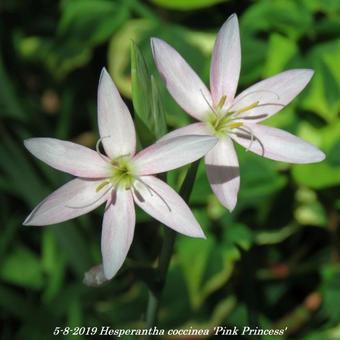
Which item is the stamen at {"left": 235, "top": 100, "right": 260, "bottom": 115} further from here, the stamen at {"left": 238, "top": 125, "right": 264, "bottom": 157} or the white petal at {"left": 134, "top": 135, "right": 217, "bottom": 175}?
the white petal at {"left": 134, "top": 135, "right": 217, "bottom": 175}

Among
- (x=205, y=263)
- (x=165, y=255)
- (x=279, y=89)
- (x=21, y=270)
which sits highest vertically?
(x=279, y=89)

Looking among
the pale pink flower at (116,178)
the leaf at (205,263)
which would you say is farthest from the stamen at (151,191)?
the leaf at (205,263)

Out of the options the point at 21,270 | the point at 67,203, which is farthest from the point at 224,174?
the point at 21,270

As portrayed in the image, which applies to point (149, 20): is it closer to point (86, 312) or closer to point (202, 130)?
point (202, 130)

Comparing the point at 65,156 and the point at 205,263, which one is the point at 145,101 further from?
the point at 205,263

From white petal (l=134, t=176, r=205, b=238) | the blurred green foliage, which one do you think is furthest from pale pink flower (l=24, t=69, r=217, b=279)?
the blurred green foliage

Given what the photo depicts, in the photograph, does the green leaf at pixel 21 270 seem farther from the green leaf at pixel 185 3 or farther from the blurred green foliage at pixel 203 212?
the green leaf at pixel 185 3
